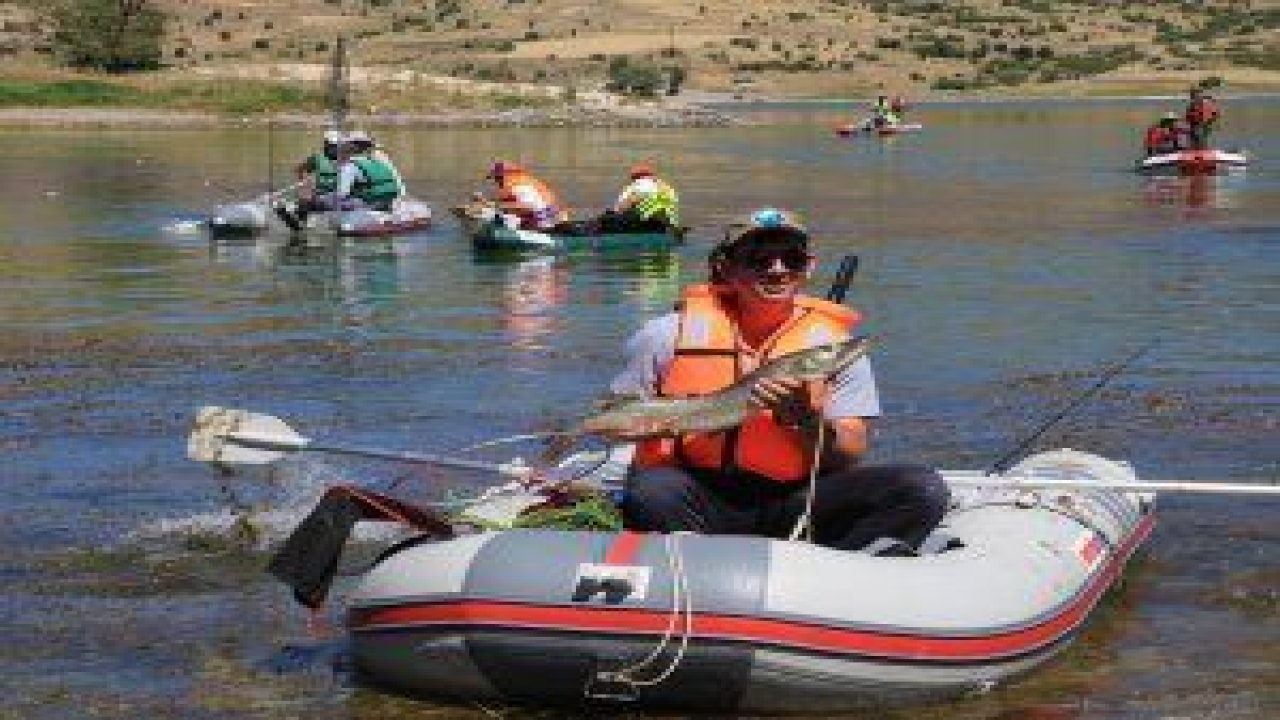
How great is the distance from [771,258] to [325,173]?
67.8 feet

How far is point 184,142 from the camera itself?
186ft

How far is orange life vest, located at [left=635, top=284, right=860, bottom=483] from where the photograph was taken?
8.32m

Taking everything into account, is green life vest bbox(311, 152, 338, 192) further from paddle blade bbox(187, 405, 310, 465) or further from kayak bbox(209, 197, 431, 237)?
paddle blade bbox(187, 405, 310, 465)

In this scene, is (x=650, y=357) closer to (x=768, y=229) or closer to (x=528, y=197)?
(x=768, y=229)

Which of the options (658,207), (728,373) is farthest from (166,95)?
(728,373)

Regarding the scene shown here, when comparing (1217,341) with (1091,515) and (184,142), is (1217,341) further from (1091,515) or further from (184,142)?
(184,142)

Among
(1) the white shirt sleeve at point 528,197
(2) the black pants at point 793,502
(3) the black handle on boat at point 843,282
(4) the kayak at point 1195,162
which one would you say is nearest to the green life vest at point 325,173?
(1) the white shirt sleeve at point 528,197

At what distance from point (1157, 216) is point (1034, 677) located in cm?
2335

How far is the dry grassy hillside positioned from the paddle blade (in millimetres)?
69672

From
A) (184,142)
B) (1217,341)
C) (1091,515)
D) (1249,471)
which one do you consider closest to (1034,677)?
(1091,515)

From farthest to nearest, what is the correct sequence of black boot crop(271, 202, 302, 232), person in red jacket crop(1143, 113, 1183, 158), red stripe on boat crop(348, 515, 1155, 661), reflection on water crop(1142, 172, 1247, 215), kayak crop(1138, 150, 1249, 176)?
person in red jacket crop(1143, 113, 1183, 158), kayak crop(1138, 150, 1249, 176), reflection on water crop(1142, 172, 1247, 215), black boot crop(271, 202, 302, 232), red stripe on boat crop(348, 515, 1155, 661)

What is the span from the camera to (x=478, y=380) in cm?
1598

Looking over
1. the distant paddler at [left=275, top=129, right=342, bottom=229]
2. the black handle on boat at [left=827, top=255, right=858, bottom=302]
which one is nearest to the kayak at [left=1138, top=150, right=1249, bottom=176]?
the distant paddler at [left=275, top=129, right=342, bottom=229]

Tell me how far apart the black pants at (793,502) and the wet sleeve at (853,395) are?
23 centimetres
